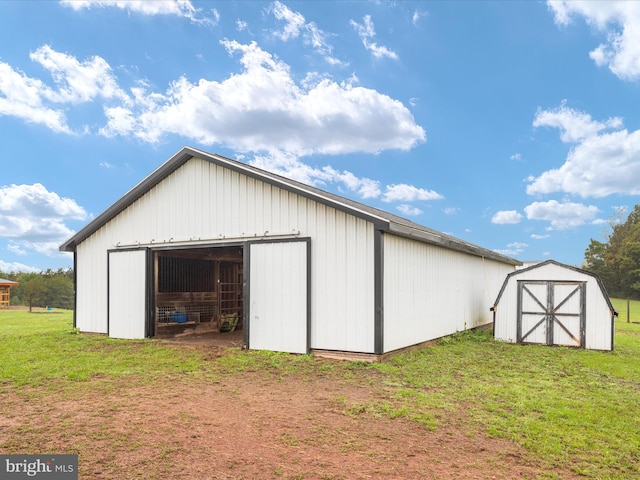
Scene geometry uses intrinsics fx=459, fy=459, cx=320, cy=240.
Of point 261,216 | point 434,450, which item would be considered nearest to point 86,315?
point 261,216

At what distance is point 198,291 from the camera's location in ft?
51.1

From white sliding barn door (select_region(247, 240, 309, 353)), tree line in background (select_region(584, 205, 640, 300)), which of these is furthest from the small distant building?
tree line in background (select_region(584, 205, 640, 300))

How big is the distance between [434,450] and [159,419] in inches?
124

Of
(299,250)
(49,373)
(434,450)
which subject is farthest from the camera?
(299,250)

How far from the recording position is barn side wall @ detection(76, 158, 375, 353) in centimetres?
916

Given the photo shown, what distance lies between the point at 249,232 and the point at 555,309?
8399 mm

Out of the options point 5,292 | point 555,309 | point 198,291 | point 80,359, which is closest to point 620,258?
point 555,309

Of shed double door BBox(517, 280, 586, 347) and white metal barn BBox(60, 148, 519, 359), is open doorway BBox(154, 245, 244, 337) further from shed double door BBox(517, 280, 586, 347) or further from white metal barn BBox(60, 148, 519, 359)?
shed double door BBox(517, 280, 586, 347)

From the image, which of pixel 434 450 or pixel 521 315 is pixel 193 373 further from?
pixel 521 315

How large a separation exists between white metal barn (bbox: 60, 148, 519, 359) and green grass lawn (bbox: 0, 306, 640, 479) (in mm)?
656

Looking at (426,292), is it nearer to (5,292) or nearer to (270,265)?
(270,265)

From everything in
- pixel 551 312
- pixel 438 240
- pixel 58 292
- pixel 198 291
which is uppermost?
pixel 438 240

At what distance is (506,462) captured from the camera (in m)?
4.28

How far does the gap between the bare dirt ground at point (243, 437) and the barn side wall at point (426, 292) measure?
295 cm
